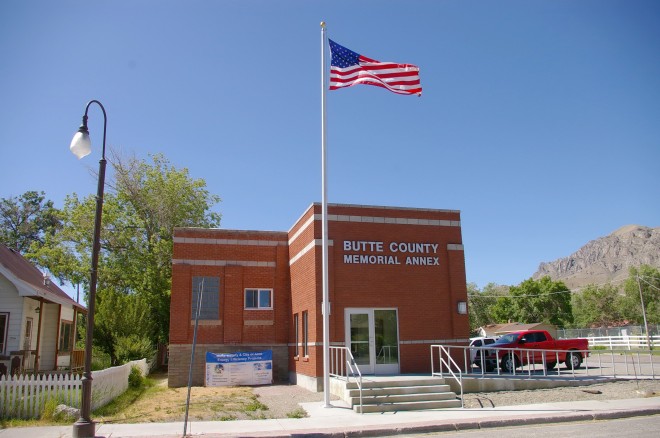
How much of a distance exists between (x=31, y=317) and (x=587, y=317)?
82501 mm

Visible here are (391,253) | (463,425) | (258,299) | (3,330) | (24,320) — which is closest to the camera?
(463,425)

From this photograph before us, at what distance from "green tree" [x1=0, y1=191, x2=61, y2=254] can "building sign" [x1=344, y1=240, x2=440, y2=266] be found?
1707 inches

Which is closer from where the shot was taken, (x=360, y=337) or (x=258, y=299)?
(x=360, y=337)

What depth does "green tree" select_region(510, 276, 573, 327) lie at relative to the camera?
8019 cm

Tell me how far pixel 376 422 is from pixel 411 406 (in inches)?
94.4

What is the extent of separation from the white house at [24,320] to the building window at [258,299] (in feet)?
25.7

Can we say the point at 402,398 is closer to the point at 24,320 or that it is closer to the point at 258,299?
the point at 258,299

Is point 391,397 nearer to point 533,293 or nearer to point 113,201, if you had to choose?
point 113,201

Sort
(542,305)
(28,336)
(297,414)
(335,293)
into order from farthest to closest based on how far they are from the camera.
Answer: (542,305) < (28,336) < (335,293) < (297,414)

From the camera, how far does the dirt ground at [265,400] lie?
45.0ft

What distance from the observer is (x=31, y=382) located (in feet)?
43.9

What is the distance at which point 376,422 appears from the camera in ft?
41.2

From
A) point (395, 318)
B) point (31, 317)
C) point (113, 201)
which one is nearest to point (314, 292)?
point (395, 318)

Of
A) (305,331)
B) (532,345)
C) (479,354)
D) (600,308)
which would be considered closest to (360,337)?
(305,331)
